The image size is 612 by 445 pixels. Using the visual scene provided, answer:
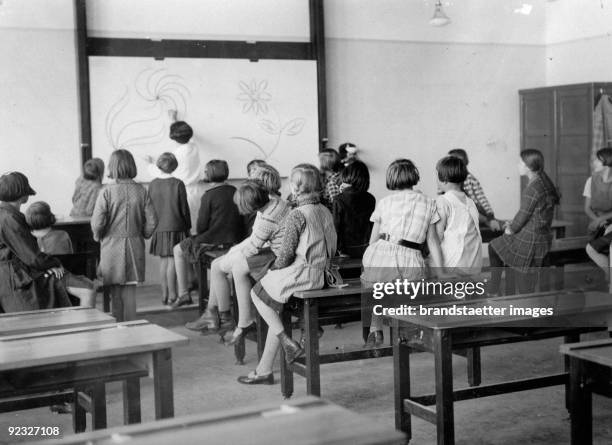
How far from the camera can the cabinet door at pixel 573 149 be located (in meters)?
9.92

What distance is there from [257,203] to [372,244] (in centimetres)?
75

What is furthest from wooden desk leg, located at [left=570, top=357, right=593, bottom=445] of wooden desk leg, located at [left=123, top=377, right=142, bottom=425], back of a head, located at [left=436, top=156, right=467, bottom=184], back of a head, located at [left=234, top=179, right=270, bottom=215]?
back of a head, located at [left=234, top=179, right=270, bottom=215]

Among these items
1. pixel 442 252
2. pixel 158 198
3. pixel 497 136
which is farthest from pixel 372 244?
pixel 497 136

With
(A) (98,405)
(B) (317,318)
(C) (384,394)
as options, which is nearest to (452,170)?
(B) (317,318)

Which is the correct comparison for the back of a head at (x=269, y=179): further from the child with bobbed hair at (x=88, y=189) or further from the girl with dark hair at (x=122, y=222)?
the child with bobbed hair at (x=88, y=189)

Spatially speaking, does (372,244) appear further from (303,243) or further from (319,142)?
(319,142)

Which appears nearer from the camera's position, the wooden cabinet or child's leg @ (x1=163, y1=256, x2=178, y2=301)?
child's leg @ (x1=163, y1=256, x2=178, y2=301)

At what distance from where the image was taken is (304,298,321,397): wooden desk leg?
4.62 metres

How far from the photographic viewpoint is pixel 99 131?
850 centimetres

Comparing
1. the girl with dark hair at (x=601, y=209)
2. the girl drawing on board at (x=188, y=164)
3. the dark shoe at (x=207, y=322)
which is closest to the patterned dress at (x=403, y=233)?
the dark shoe at (x=207, y=322)

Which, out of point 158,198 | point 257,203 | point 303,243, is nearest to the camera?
point 303,243

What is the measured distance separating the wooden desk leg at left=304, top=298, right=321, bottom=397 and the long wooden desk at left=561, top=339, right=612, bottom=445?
5.63 ft

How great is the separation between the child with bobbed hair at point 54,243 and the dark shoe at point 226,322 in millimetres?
1152

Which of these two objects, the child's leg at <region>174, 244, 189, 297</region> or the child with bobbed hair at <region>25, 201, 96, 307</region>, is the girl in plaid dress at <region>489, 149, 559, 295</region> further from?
the child with bobbed hair at <region>25, 201, 96, 307</region>
